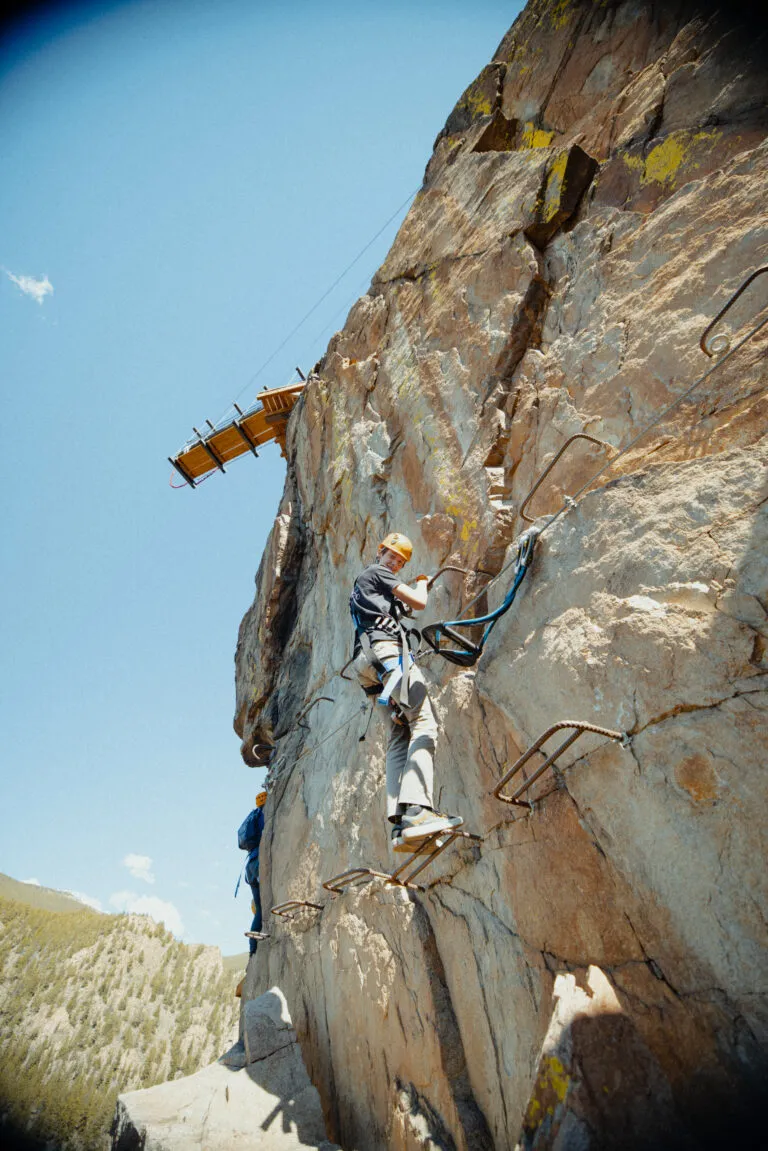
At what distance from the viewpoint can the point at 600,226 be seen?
522cm

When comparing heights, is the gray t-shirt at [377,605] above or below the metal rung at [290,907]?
above

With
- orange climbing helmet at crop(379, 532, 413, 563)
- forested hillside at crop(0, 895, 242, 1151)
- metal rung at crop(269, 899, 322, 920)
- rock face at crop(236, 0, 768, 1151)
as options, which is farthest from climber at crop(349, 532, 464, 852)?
forested hillside at crop(0, 895, 242, 1151)

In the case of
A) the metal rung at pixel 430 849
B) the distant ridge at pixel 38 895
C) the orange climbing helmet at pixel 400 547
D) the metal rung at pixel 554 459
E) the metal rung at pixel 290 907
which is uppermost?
the distant ridge at pixel 38 895

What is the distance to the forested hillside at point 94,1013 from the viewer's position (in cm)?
1631

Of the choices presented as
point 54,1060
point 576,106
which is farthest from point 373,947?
point 54,1060

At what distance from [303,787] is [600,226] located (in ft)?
21.5

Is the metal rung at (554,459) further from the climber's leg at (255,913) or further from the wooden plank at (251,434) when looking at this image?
the wooden plank at (251,434)

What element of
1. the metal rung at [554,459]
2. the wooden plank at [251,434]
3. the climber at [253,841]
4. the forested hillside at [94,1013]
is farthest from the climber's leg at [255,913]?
the forested hillside at [94,1013]

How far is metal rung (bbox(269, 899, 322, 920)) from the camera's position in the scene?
235 inches

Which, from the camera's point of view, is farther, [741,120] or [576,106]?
[576,106]

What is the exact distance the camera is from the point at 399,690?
418 centimetres

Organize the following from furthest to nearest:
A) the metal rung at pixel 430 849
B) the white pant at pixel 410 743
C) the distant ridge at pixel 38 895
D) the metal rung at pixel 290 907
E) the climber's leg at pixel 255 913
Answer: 1. the distant ridge at pixel 38 895
2. the climber's leg at pixel 255 913
3. the metal rung at pixel 290 907
4. the white pant at pixel 410 743
5. the metal rung at pixel 430 849

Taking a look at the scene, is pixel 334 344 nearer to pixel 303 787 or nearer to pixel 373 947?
pixel 303 787

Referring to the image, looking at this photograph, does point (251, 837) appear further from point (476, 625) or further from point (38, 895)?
point (38, 895)
